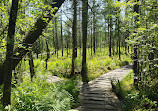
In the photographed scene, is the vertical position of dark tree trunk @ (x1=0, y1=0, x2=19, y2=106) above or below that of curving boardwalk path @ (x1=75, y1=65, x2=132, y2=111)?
above

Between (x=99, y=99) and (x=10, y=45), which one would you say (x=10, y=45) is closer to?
(x=10, y=45)

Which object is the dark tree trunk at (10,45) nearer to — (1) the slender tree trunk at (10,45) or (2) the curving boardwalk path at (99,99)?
(1) the slender tree trunk at (10,45)

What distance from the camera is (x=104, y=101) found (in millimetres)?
6379

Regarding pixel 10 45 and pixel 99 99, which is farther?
pixel 99 99

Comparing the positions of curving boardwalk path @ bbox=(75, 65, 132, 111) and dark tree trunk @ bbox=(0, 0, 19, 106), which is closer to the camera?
dark tree trunk @ bbox=(0, 0, 19, 106)

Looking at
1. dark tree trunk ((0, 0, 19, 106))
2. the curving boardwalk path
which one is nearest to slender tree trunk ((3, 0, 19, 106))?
dark tree trunk ((0, 0, 19, 106))

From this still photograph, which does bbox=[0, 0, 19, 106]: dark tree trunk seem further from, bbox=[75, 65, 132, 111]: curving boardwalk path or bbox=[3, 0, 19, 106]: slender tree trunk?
bbox=[75, 65, 132, 111]: curving boardwalk path

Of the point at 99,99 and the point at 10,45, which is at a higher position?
the point at 10,45

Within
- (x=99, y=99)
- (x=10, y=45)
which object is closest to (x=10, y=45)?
(x=10, y=45)

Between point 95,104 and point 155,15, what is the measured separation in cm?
431

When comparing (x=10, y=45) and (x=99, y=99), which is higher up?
(x=10, y=45)

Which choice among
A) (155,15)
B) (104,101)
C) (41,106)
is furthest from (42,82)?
(155,15)

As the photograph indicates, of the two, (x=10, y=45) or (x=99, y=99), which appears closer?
(x=10, y=45)

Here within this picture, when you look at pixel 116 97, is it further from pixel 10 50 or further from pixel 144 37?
pixel 10 50
